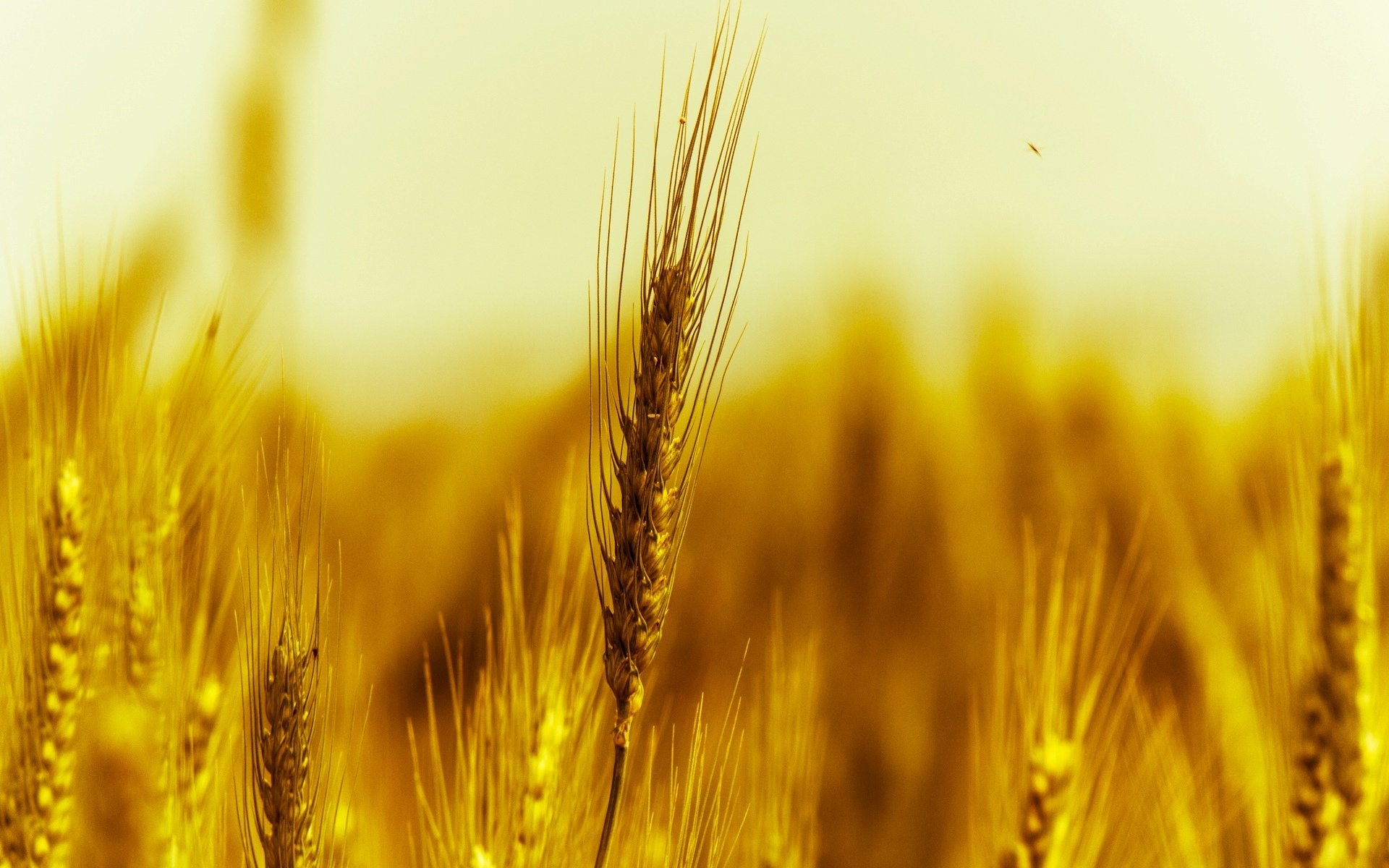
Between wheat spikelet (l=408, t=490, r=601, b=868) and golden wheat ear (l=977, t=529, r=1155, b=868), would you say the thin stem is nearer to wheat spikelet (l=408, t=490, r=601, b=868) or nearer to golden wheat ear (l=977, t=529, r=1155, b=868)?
wheat spikelet (l=408, t=490, r=601, b=868)

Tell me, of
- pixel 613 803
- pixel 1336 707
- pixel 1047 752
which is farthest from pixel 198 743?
pixel 1336 707

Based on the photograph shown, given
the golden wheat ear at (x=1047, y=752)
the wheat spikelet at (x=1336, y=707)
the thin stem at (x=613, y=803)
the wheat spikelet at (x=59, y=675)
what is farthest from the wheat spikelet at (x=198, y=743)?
the wheat spikelet at (x=1336, y=707)

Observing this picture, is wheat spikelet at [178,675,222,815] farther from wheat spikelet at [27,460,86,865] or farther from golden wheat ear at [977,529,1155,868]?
golden wheat ear at [977,529,1155,868]

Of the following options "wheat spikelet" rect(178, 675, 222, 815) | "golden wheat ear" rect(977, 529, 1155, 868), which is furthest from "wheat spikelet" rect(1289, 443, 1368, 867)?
"wheat spikelet" rect(178, 675, 222, 815)

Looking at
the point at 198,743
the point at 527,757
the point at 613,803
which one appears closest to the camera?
the point at 613,803

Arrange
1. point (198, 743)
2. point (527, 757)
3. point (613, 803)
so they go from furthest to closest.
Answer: point (198, 743) → point (527, 757) → point (613, 803)

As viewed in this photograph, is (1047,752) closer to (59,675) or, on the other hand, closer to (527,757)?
(527,757)

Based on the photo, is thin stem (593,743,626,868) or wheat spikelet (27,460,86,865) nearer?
thin stem (593,743,626,868)

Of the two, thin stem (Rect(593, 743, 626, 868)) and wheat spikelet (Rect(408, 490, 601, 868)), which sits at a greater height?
thin stem (Rect(593, 743, 626, 868))

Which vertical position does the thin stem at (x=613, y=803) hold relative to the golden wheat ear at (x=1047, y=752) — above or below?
above

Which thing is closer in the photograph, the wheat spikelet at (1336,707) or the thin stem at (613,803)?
the thin stem at (613,803)

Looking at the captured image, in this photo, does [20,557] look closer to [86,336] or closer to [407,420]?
[86,336]

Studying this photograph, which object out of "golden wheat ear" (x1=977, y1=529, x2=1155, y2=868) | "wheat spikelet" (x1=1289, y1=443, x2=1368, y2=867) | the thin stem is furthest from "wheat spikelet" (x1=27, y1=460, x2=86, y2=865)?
"wheat spikelet" (x1=1289, y1=443, x2=1368, y2=867)

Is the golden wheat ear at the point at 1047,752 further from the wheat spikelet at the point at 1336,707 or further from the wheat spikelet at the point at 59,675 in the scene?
the wheat spikelet at the point at 59,675
